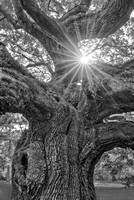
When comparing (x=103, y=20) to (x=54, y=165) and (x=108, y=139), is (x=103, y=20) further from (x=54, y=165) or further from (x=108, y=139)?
(x=54, y=165)

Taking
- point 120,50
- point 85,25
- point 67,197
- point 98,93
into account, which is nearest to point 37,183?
point 67,197

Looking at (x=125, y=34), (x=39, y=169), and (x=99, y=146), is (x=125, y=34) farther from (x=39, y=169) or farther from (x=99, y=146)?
(x=39, y=169)

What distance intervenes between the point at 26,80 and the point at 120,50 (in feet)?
19.8

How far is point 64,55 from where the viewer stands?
203 inches

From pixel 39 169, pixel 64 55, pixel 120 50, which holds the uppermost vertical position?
pixel 120 50

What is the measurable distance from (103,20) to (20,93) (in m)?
3.74

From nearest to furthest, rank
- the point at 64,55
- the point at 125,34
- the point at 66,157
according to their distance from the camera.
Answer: the point at 66,157, the point at 64,55, the point at 125,34

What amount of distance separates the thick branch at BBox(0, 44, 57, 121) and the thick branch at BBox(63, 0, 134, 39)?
10.3 ft

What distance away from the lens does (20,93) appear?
9.16 feet

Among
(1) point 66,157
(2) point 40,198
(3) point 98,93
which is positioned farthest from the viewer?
(3) point 98,93

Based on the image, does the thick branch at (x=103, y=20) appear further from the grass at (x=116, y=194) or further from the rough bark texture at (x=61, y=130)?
the grass at (x=116, y=194)

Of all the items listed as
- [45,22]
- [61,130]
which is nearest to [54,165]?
[61,130]

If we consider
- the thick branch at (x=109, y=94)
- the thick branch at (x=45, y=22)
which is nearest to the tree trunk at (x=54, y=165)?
the thick branch at (x=109, y=94)

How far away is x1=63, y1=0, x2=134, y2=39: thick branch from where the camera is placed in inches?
179
